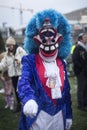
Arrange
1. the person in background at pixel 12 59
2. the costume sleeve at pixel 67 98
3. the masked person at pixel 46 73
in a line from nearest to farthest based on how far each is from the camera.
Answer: the masked person at pixel 46 73 → the costume sleeve at pixel 67 98 → the person in background at pixel 12 59

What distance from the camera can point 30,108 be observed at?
12.4 feet

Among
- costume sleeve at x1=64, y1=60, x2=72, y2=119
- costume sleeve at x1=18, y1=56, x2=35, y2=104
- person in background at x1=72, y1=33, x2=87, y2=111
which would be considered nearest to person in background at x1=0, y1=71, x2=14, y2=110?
person in background at x1=72, y1=33, x2=87, y2=111

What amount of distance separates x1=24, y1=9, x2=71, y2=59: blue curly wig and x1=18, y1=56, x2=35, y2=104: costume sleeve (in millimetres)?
288

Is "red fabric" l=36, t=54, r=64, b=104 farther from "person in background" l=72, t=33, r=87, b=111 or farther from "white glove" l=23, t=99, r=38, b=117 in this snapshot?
"person in background" l=72, t=33, r=87, b=111

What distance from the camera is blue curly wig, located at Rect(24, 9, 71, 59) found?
4.47 meters

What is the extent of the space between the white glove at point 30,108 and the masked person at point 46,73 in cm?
6

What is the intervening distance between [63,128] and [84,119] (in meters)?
3.74

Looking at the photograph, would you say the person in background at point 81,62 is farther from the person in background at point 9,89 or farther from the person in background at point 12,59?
the person in background at point 9,89

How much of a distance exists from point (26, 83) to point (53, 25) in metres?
0.82

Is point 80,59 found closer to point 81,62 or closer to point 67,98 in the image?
point 81,62

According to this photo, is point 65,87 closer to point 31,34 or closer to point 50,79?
point 50,79

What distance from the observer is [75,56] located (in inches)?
336

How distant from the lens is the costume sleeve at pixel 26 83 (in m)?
3.93

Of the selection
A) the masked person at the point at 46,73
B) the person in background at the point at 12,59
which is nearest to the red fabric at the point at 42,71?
the masked person at the point at 46,73
